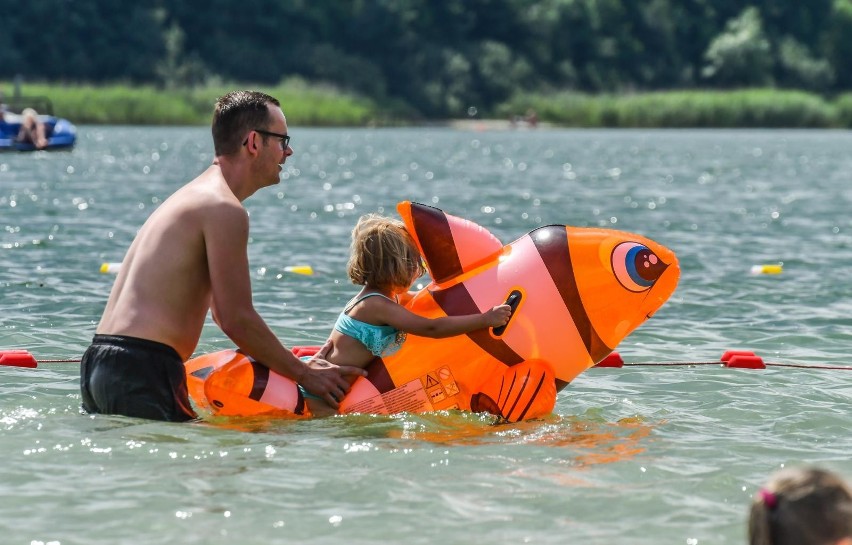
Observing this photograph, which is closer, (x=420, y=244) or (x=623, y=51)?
(x=420, y=244)

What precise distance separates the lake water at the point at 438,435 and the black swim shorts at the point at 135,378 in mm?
84

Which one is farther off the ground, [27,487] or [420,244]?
[420,244]

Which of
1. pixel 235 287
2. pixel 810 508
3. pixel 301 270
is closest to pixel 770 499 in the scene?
pixel 810 508

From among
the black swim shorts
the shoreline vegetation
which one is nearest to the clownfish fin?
the black swim shorts

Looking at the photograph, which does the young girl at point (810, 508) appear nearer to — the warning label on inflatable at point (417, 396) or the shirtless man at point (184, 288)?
the shirtless man at point (184, 288)

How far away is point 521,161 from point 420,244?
3139cm

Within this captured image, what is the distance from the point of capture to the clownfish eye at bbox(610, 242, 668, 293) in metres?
7.00

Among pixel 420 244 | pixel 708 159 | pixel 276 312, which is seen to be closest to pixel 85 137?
pixel 708 159

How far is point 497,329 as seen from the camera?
22.4ft

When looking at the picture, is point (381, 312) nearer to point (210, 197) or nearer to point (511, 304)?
point (511, 304)

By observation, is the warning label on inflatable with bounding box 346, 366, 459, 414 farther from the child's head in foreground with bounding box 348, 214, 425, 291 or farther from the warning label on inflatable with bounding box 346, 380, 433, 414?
the child's head in foreground with bounding box 348, 214, 425, 291

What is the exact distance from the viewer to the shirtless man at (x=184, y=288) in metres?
6.05

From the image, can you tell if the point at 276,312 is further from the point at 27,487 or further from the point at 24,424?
the point at 27,487

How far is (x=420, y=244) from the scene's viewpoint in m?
6.91
